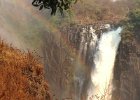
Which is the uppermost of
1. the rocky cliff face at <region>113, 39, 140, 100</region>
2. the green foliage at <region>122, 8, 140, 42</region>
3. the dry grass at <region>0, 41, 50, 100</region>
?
the green foliage at <region>122, 8, 140, 42</region>

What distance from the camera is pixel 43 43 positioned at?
132 ft

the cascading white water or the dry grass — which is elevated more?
the dry grass

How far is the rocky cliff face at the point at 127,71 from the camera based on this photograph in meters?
40.2

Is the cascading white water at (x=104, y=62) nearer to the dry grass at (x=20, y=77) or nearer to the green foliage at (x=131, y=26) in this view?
the green foliage at (x=131, y=26)

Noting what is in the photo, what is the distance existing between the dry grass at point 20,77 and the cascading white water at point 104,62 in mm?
25641

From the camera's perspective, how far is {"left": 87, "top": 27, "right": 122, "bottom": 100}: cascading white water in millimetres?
39656

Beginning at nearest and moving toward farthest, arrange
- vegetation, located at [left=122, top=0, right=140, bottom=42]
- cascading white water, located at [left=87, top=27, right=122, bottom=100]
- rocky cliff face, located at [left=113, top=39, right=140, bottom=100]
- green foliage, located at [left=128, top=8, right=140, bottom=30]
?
cascading white water, located at [left=87, top=27, right=122, bottom=100], rocky cliff face, located at [left=113, top=39, right=140, bottom=100], vegetation, located at [left=122, top=0, right=140, bottom=42], green foliage, located at [left=128, top=8, right=140, bottom=30]

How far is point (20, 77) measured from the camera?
11500 millimetres

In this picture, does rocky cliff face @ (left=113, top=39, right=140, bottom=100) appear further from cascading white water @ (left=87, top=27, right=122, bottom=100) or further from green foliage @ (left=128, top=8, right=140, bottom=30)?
green foliage @ (left=128, top=8, right=140, bottom=30)

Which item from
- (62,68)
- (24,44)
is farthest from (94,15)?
(24,44)

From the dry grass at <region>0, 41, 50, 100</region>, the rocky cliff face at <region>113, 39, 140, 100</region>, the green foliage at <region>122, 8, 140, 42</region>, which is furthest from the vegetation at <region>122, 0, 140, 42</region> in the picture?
the dry grass at <region>0, 41, 50, 100</region>

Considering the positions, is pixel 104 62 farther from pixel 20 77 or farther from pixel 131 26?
pixel 20 77

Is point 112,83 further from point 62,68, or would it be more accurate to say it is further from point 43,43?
point 43,43

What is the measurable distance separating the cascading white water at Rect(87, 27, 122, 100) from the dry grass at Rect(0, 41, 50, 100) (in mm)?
25641
